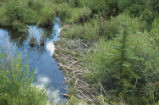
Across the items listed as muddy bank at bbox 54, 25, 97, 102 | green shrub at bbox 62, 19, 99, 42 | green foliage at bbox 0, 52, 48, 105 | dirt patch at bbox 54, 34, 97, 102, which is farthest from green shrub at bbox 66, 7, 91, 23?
green foliage at bbox 0, 52, 48, 105

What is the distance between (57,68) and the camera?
8211mm

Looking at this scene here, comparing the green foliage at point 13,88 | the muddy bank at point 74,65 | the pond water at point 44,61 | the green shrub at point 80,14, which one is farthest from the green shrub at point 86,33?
the green foliage at point 13,88

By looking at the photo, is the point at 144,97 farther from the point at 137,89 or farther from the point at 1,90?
the point at 1,90

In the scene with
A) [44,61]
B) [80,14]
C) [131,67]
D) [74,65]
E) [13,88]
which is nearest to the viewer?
[13,88]

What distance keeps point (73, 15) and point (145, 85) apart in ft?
29.3

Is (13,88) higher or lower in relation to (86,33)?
higher

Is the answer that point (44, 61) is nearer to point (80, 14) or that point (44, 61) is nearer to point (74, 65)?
point (74, 65)

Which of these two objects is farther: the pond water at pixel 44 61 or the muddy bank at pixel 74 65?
the pond water at pixel 44 61

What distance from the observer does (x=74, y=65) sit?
7973mm

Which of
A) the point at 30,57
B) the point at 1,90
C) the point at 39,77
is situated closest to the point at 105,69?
the point at 39,77

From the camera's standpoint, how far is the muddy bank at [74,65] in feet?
21.0

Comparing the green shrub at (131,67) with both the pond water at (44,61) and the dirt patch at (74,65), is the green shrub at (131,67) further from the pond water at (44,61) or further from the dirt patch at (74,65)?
the pond water at (44,61)

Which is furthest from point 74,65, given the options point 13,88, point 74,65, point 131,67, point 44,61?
point 13,88

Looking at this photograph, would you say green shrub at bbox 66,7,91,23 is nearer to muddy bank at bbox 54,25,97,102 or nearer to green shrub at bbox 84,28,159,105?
muddy bank at bbox 54,25,97,102
